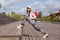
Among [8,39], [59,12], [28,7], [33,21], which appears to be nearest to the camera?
[8,39]

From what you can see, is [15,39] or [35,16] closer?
[15,39]

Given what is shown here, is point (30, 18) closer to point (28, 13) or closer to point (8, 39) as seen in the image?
point (28, 13)

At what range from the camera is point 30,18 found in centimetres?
1059

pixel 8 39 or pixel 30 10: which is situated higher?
pixel 30 10

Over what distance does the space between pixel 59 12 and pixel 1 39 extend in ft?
489

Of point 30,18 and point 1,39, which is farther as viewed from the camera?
point 30,18

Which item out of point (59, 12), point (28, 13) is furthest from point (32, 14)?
point (59, 12)

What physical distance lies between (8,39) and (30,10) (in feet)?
10.6

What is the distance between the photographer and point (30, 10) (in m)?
10.3

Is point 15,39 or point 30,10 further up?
point 30,10

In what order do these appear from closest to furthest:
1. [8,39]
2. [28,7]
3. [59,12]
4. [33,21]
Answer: [8,39] → [28,7] → [33,21] → [59,12]

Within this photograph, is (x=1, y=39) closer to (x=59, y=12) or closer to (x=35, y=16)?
(x=35, y=16)

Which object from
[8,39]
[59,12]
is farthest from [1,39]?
[59,12]

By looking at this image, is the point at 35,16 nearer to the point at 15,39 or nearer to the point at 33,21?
the point at 33,21
